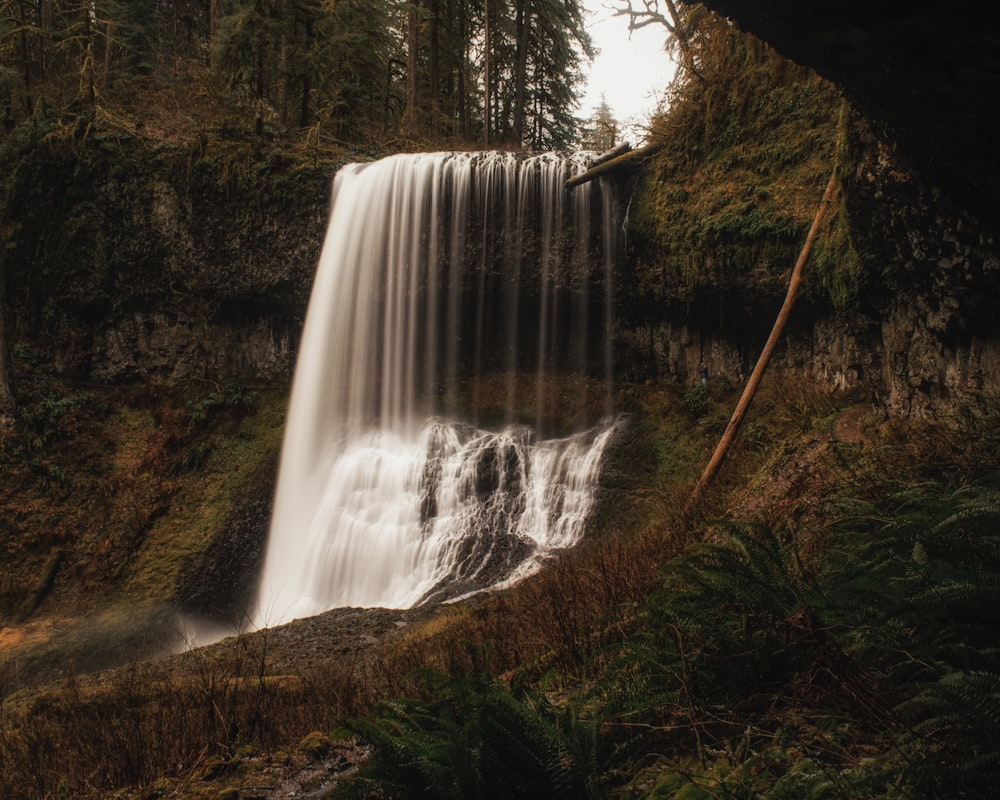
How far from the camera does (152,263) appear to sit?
16656mm

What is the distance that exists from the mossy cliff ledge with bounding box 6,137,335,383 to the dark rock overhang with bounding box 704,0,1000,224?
14658 millimetres

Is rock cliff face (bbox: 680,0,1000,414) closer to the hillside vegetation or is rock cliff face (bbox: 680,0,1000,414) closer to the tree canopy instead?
the hillside vegetation

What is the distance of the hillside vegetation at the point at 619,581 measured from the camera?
239 cm

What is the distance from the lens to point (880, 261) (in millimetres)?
7949

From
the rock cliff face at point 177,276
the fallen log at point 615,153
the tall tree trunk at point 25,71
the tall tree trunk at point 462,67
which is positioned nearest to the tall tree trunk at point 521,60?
the tall tree trunk at point 462,67

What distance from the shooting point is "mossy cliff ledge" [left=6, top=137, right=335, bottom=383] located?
53.3 feet

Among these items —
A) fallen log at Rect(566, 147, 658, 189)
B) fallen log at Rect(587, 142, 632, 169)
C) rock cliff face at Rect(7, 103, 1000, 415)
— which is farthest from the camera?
rock cliff face at Rect(7, 103, 1000, 415)

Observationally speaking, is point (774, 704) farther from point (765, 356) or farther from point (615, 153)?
point (615, 153)

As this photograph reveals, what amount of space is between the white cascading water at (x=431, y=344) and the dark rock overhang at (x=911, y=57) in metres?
9.45

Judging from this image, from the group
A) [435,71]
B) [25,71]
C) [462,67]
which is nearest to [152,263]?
[25,71]

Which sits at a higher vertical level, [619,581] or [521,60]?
[521,60]

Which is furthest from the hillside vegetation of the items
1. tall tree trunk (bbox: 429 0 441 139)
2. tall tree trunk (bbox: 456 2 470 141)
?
tall tree trunk (bbox: 456 2 470 141)

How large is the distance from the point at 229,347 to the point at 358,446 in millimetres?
5321

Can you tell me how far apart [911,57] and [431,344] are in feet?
44.4
